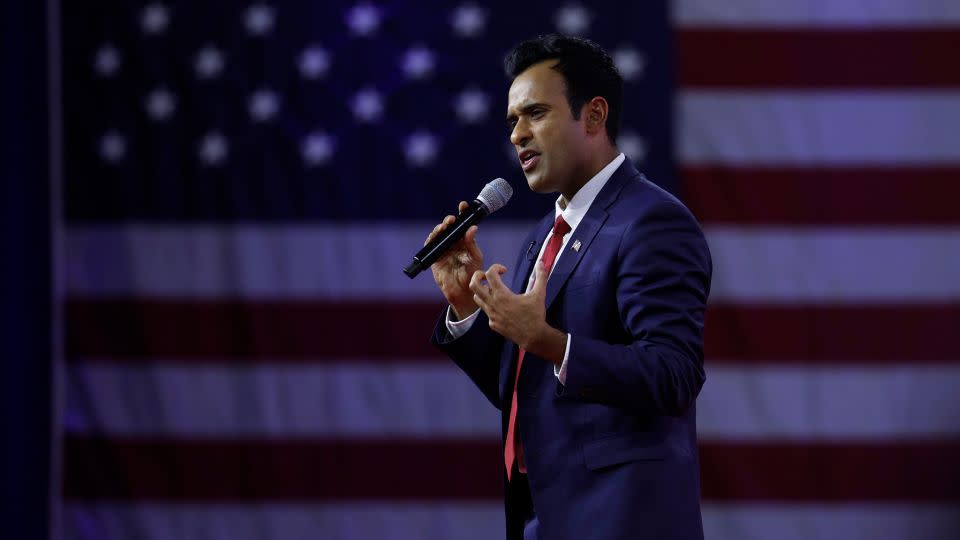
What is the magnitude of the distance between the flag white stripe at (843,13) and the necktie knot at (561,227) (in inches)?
71.3

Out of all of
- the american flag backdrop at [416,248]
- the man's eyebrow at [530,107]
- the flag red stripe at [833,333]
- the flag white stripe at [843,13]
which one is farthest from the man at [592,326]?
the flag white stripe at [843,13]

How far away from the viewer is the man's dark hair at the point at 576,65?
1565mm

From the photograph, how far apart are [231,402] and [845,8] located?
218 cm

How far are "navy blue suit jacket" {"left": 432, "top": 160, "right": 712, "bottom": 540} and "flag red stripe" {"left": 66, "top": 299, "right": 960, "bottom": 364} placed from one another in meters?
1.64

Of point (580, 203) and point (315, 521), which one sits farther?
point (315, 521)

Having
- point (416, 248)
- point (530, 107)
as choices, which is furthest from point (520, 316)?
point (416, 248)

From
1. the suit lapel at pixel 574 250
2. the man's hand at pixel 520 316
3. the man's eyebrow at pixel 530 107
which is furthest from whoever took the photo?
the man's eyebrow at pixel 530 107

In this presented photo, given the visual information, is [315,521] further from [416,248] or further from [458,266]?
[458,266]

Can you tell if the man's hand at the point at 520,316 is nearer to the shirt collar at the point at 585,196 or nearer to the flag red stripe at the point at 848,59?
the shirt collar at the point at 585,196

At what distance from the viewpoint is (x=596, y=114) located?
62.2 inches

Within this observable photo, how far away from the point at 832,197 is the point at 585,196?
5.83 ft

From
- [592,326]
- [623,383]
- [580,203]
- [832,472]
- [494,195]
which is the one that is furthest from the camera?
[832,472]

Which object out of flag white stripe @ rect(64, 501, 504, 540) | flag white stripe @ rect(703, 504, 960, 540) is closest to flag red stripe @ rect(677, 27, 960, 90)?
flag white stripe @ rect(703, 504, 960, 540)

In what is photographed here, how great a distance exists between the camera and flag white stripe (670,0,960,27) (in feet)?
10.2
